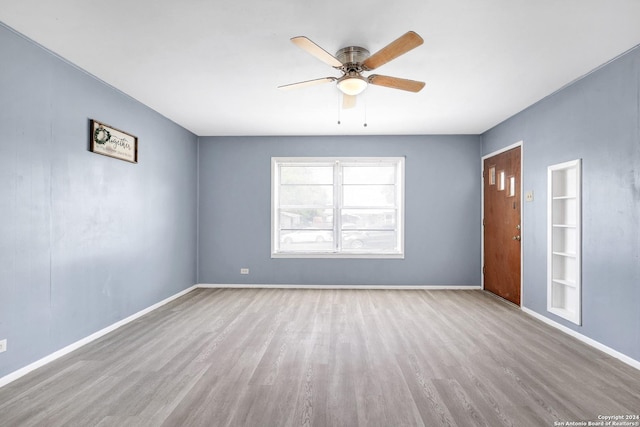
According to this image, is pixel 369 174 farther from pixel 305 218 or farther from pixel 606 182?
pixel 606 182

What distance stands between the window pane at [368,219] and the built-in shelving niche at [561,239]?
2.45 m

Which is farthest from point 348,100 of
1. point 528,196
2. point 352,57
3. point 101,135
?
point 528,196

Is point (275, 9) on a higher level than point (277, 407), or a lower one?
higher

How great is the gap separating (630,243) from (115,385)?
4.34m

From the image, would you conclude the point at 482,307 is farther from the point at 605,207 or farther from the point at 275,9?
the point at 275,9

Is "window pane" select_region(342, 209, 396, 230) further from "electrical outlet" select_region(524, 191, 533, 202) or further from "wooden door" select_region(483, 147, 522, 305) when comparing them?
"electrical outlet" select_region(524, 191, 533, 202)

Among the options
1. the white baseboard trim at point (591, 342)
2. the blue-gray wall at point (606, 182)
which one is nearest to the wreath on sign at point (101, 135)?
the blue-gray wall at point (606, 182)

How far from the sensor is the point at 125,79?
3.41 m

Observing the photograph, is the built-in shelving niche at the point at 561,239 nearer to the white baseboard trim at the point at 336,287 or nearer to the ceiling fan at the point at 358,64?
the white baseboard trim at the point at 336,287

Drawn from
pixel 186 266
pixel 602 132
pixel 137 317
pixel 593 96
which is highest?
pixel 593 96

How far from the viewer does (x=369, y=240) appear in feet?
19.1

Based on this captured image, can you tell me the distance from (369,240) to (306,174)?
1644 mm

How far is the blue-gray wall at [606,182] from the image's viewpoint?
2.78 m

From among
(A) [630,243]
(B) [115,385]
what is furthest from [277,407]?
(A) [630,243]
